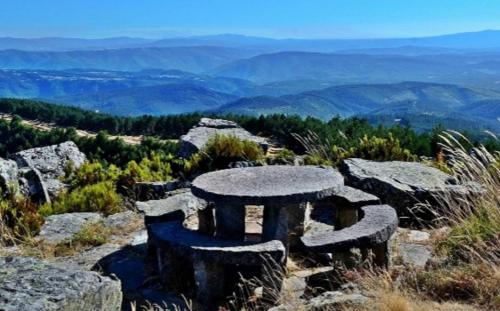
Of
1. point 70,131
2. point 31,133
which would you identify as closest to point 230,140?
point 70,131

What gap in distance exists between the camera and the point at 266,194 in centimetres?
673

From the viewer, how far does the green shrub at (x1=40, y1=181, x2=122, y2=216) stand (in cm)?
1012

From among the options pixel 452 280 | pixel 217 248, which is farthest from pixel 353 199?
pixel 452 280

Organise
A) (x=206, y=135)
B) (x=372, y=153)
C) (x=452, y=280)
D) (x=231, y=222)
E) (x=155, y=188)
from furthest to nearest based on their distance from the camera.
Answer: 1. (x=206, y=135)
2. (x=372, y=153)
3. (x=155, y=188)
4. (x=231, y=222)
5. (x=452, y=280)

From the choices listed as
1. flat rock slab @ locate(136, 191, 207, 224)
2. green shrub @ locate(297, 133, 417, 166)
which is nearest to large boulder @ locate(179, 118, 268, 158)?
green shrub @ locate(297, 133, 417, 166)

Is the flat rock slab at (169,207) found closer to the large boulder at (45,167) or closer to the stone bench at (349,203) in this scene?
the stone bench at (349,203)

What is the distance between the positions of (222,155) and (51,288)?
26.6ft

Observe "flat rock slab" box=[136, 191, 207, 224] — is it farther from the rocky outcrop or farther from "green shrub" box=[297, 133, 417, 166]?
"green shrub" box=[297, 133, 417, 166]

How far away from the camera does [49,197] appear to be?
39.0 feet

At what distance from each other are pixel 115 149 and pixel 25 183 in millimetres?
12104

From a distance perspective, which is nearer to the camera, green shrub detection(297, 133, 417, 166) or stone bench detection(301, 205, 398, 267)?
stone bench detection(301, 205, 398, 267)

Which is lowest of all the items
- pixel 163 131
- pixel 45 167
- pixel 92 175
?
pixel 163 131

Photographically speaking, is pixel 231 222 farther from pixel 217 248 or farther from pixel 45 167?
pixel 45 167

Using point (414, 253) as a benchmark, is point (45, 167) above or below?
below
